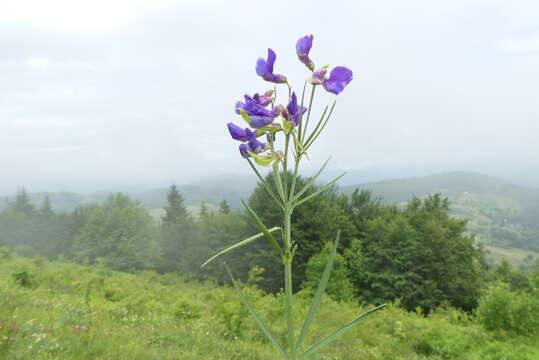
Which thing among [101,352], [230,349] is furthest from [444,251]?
[101,352]

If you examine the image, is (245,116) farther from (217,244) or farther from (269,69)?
(217,244)

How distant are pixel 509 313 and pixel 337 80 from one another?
44.4 ft

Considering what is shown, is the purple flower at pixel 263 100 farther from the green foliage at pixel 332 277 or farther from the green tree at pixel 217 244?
the green tree at pixel 217 244

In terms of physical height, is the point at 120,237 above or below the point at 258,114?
below

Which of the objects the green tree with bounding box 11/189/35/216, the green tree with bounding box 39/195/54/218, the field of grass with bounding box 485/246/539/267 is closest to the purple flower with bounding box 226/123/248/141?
the green tree with bounding box 39/195/54/218

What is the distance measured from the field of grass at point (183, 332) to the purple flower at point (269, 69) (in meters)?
4.11

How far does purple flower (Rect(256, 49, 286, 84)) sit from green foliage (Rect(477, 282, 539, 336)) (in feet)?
44.7

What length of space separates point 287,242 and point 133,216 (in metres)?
49.0

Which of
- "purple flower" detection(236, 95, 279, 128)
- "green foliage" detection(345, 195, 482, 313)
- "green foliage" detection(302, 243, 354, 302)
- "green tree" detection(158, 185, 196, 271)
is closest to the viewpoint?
"purple flower" detection(236, 95, 279, 128)

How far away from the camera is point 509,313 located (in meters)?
11.3

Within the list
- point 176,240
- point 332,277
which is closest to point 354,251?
point 332,277

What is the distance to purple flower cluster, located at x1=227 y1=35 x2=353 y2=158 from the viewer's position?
163cm

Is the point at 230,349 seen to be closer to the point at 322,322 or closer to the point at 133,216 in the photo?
the point at 322,322

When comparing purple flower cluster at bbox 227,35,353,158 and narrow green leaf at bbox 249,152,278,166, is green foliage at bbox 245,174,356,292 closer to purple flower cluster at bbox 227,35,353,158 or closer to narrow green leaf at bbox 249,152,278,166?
purple flower cluster at bbox 227,35,353,158
